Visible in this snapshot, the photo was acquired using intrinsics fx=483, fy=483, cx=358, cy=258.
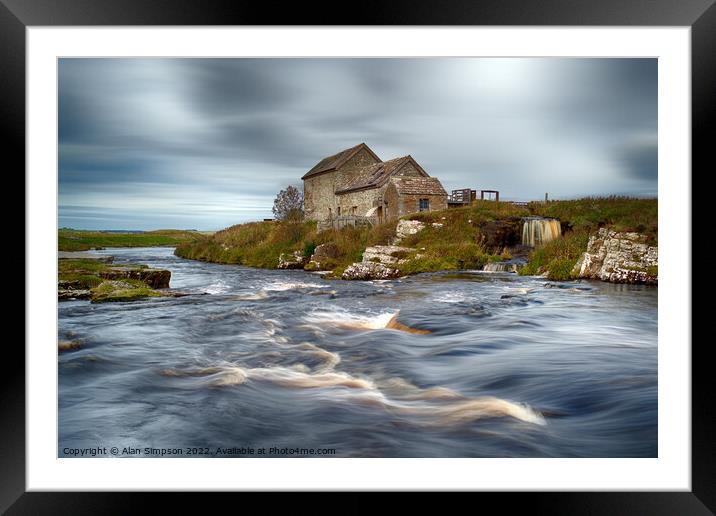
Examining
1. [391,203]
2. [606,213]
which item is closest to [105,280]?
[606,213]

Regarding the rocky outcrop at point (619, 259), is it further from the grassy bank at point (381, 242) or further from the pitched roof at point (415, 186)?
the pitched roof at point (415, 186)

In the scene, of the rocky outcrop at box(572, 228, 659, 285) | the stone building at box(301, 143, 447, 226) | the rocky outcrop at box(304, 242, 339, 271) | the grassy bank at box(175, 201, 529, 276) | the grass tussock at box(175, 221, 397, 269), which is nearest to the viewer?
the rocky outcrop at box(572, 228, 659, 285)

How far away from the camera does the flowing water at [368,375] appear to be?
9.50 ft

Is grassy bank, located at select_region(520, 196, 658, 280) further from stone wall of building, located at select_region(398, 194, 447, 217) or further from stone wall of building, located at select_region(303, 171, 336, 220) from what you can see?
stone wall of building, located at select_region(303, 171, 336, 220)

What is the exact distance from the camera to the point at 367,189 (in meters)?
7.98

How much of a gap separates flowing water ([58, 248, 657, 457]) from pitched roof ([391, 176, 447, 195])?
5.50ft

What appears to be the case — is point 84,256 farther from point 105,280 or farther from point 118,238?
point 105,280

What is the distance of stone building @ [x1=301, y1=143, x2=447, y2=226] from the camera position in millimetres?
5273

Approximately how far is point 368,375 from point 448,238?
4.20 meters

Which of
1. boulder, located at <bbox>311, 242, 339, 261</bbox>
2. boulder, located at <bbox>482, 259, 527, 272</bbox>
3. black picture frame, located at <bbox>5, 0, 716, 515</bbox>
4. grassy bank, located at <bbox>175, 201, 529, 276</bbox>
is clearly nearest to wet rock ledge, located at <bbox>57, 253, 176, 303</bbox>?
grassy bank, located at <bbox>175, 201, 529, 276</bbox>
